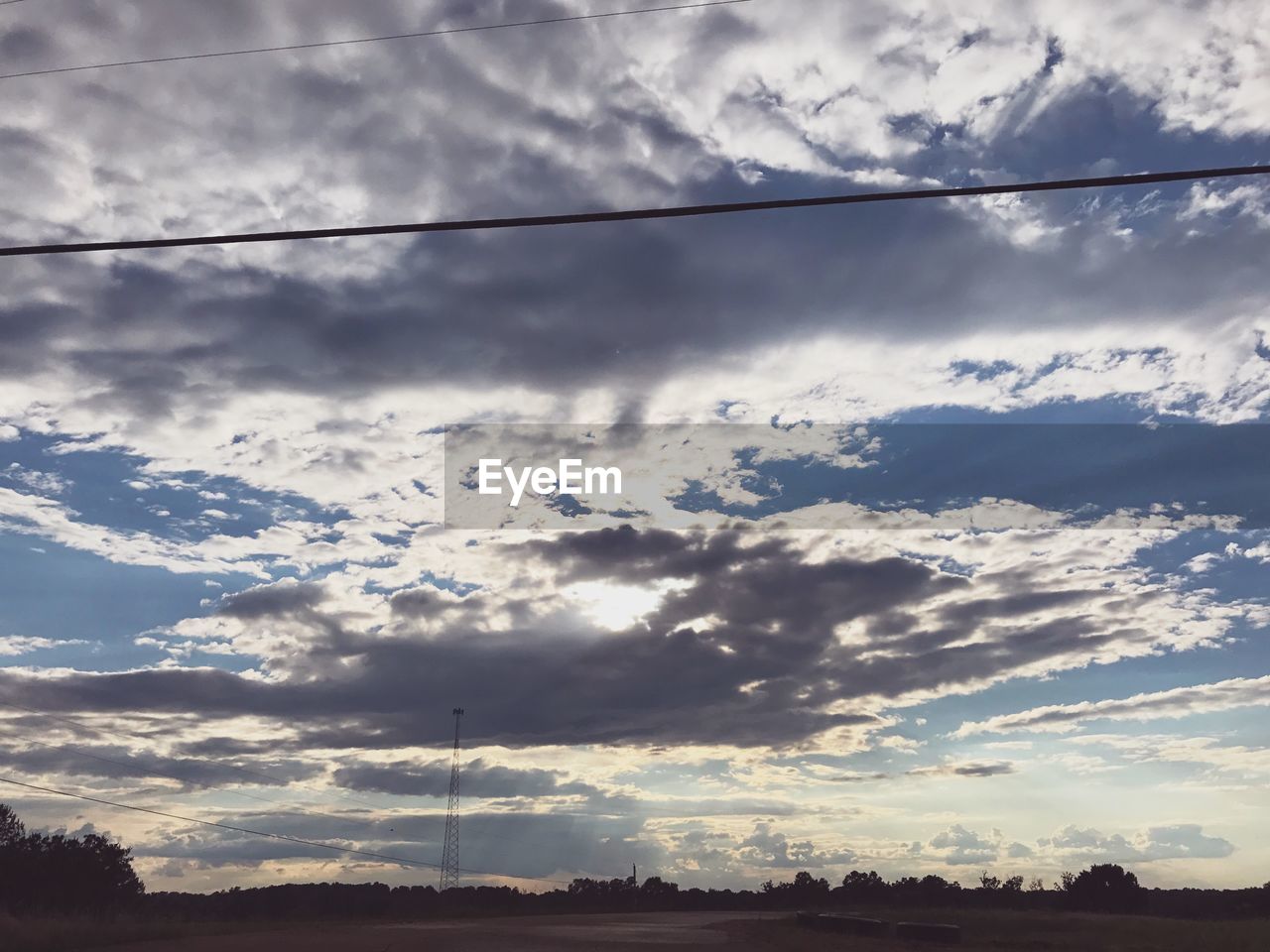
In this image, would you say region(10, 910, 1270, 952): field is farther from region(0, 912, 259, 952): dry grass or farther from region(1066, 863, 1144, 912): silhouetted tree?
region(1066, 863, 1144, 912): silhouetted tree

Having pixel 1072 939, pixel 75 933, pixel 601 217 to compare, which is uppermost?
pixel 601 217

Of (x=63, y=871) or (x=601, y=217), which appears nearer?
(x=601, y=217)

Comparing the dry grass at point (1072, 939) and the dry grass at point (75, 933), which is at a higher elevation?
the dry grass at point (75, 933)

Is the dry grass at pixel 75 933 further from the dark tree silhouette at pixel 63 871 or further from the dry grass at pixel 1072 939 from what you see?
the dark tree silhouette at pixel 63 871

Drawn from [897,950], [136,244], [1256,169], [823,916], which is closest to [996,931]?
[823,916]

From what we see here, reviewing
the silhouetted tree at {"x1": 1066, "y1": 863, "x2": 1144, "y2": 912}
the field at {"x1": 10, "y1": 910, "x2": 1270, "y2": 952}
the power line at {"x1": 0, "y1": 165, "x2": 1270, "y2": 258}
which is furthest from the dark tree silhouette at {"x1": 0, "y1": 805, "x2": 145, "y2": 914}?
the silhouetted tree at {"x1": 1066, "y1": 863, "x2": 1144, "y2": 912}

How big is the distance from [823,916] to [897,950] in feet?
67.2

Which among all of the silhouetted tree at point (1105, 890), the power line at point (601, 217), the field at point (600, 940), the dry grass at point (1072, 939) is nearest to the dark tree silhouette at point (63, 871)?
the field at point (600, 940)

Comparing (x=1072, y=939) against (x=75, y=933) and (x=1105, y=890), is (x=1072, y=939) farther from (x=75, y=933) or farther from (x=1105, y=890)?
(x=1105, y=890)

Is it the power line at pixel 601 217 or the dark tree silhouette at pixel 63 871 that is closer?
the power line at pixel 601 217

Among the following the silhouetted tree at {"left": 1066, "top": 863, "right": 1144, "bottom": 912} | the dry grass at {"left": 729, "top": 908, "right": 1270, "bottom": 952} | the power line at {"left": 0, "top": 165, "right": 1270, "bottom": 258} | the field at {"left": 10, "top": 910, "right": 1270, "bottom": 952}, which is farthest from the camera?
the silhouetted tree at {"left": 1066, "top": 863, "right": 1144, "bottom": 912}

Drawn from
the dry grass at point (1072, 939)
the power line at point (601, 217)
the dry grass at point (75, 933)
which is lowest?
the dry grass at point (1072, 939)

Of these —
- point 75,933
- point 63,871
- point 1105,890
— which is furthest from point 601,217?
point 1105,890

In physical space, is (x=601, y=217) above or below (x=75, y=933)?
above
